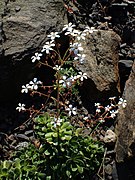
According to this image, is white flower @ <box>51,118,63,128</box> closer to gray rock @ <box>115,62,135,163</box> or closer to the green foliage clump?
the green foliage clump

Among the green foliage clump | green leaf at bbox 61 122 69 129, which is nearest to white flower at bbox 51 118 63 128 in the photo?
the green foliage clump

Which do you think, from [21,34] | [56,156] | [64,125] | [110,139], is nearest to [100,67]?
[110,139]

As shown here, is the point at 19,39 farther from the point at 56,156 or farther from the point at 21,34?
the point at 56,156

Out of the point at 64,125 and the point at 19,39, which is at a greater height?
the point at 19,39

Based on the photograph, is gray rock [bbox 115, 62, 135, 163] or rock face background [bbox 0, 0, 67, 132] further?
rock face background [bbox 0, 0, 67, 132]

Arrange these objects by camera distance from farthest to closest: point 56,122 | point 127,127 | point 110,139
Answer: point 110,139 → point 127,127 → point 56,122

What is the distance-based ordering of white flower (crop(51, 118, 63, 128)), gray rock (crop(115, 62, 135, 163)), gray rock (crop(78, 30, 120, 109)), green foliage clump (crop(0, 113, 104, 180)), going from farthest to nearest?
gray rock (crop(78, 30, 120, 109)) → gray rock (crop(115, 62, 135, 163)) → green foliage clump (crop(0, 113, 104, 180)) → white flower (crop(51, 118, 63, 128))

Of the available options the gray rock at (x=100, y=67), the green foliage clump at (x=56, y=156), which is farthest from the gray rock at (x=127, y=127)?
the gray rock at (x=100, y=67)
